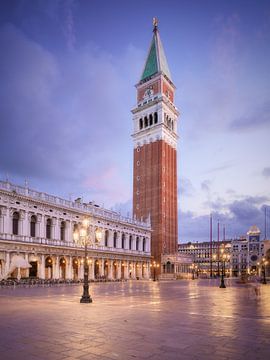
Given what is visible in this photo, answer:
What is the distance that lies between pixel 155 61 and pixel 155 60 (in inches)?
12.9

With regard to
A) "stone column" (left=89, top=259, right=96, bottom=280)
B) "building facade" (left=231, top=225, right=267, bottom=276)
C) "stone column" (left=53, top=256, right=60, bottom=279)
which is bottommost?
"building facade" (left=231, top=225, right=267, bottom=276)

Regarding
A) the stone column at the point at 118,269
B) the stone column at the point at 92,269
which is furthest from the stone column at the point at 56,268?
the stone column at the point at 118,269

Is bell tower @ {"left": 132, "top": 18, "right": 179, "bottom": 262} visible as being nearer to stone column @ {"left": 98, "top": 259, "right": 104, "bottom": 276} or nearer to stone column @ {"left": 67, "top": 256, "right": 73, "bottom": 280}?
stone column @ {"left": 98, "top": 259, "right": 104, "bottom": 276}

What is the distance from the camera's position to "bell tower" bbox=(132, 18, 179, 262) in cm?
7894

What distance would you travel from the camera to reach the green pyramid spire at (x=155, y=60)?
89.7 meters

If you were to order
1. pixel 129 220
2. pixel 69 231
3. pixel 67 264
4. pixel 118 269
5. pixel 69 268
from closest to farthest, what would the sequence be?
pixel 67 264 < pixel 69 268 < pixel 69 231 < pixel 118 269 < pixel 129 220

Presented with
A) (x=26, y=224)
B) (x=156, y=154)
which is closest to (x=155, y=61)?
(x=156, y=154)

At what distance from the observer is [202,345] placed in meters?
8.62

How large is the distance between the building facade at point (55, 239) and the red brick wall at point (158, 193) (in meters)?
8.64

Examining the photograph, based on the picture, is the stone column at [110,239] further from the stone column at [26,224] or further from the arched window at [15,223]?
the arched window at [15,223]

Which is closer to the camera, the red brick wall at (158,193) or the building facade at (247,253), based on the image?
the red brick wall at (158,193)

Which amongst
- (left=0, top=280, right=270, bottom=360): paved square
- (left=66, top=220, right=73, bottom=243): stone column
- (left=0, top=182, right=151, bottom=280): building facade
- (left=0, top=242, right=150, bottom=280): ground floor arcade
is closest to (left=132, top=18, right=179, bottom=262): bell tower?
(left=0, top=242, right=150, bottom=280): ground floor arcade

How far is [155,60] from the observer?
90.8 m

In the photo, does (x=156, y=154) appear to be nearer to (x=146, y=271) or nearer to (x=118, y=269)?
(x=146, y=271)
